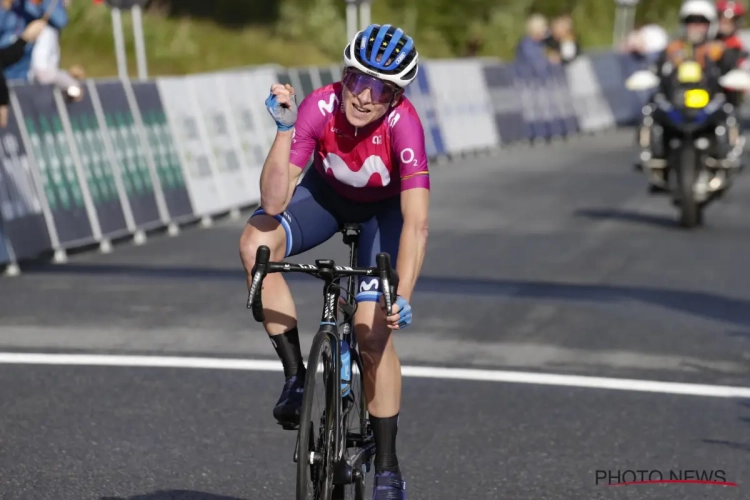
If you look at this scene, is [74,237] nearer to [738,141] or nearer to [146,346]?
[146,346]

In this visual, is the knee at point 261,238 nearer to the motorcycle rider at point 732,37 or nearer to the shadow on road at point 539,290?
the shadow on road at point 539,290

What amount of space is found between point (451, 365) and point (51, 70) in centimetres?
675

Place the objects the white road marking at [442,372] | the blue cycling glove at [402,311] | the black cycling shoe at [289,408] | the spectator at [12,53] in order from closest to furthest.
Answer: the blue cycling glove at [402,311], the black cycling shoe at [289,408], the white road marking at [442,372], the spectator at [12,53]

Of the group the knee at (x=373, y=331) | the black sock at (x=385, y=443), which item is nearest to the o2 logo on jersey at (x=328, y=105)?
the knee at (x=373, y=331)

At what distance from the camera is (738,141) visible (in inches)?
666

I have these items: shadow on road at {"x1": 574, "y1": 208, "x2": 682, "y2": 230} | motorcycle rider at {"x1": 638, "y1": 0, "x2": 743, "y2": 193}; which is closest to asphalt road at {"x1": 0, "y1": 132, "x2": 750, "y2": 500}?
shadow on road at {"x1": 574, "y1": 208, "x2": 682, "y2": 230}

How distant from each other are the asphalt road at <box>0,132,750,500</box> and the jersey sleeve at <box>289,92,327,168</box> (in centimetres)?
152

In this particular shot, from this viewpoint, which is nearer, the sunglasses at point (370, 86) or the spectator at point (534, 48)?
the sunglasses at point (370, 86)

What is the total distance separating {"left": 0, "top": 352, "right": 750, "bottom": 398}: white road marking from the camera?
9.13 metres

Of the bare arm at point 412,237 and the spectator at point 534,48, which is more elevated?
the bare arm at point 412,237

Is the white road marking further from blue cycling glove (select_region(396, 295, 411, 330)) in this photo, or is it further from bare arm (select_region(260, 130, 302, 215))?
blue cycling glove (select_region(396, 295, 411, 330))

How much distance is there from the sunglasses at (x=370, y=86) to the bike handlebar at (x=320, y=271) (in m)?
0.78

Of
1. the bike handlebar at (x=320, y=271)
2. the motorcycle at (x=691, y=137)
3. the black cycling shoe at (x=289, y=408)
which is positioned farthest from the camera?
the motorcycle at (x=691, y=137)

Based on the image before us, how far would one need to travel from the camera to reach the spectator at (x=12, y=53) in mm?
13484
